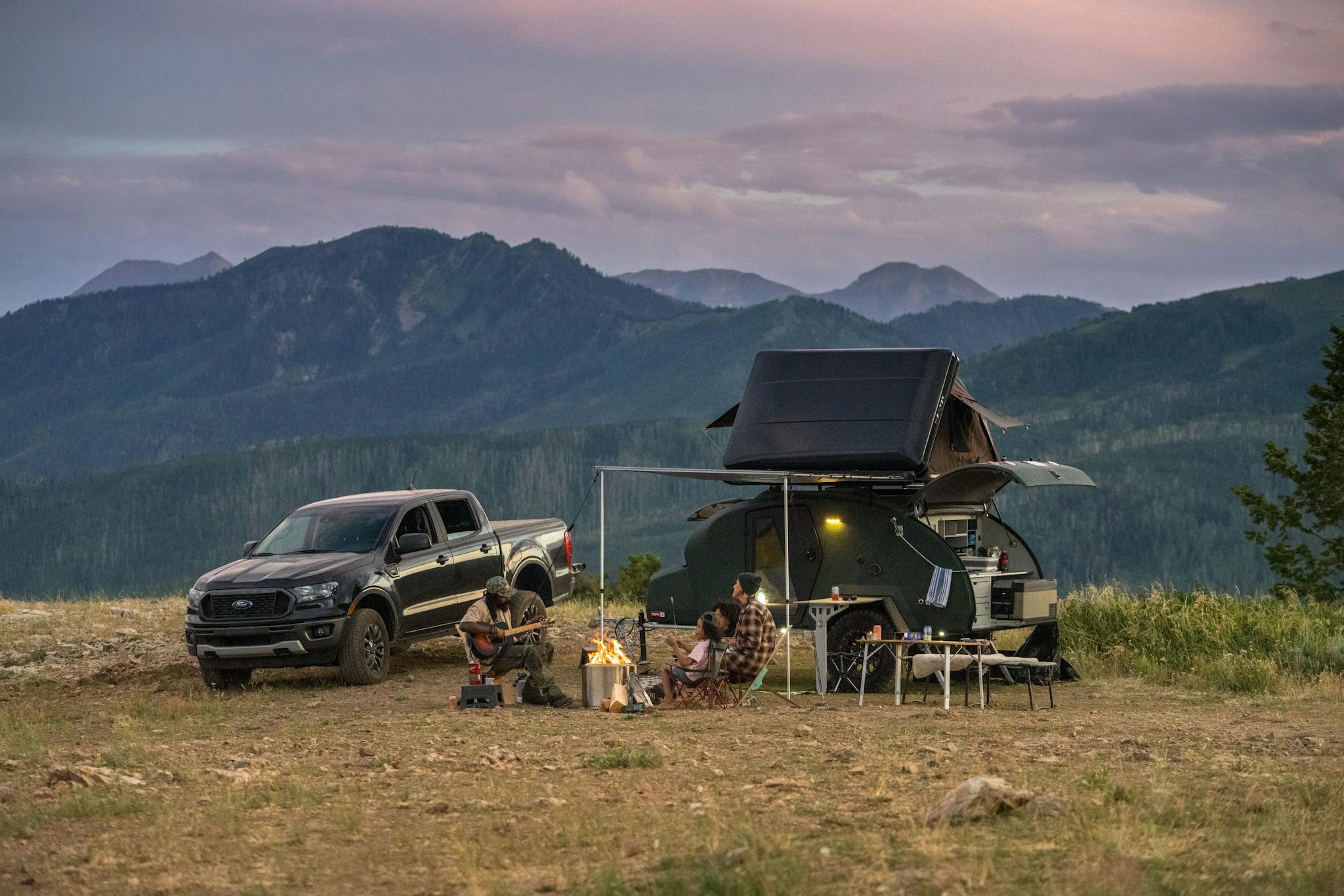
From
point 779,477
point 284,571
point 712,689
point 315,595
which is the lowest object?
point 712,689

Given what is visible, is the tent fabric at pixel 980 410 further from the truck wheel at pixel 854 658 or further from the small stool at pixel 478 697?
the small stool at pixel 478 697

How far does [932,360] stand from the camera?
55.7 ft

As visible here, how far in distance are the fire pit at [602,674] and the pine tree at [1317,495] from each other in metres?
33.3

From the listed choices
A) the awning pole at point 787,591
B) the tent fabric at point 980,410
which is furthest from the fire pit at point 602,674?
the tent fabric at point 980,410

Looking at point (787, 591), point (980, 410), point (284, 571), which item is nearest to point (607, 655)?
point (787, 591)

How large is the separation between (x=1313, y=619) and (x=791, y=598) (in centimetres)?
685

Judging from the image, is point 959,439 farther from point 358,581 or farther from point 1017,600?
point 358,581

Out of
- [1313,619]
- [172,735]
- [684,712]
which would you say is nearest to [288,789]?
[172,735]

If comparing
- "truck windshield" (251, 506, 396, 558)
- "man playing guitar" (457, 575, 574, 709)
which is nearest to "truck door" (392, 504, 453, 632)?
"truck windshield" (251, 506, 396, 558)

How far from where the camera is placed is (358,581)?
53.3ft

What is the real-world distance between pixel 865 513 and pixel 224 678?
6.67 metres

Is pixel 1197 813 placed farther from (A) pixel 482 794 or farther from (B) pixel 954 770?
(A) pixel 482 794

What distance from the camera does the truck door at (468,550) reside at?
701 inches

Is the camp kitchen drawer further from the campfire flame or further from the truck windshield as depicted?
the truck windshield
